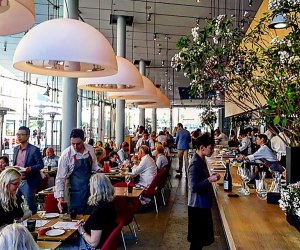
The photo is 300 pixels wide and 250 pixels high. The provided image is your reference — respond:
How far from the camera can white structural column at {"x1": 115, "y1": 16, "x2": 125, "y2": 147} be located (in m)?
11.6

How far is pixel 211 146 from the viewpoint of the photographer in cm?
418

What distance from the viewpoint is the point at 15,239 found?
6.68 feet

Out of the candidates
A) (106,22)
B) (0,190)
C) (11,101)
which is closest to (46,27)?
(0,190)

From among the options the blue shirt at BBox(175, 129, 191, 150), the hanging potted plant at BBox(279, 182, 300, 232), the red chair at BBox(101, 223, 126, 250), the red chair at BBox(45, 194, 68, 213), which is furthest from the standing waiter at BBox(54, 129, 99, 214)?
the blue shirt at BBox(175, 129, 191, 150)

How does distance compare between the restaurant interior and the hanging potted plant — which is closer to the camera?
the hanging potted plant

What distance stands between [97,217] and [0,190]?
102 centimetres

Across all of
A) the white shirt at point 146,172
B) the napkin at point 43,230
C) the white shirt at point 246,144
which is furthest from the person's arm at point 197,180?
the white shirt at point 246,144

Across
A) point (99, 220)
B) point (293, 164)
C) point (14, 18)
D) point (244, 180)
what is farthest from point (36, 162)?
point (293, 164)

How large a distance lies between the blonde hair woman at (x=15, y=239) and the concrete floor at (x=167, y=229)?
11.7ft

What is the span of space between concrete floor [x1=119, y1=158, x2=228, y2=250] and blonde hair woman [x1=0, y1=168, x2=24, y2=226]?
2.19 m


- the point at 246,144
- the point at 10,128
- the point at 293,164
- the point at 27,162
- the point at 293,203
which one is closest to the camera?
the point at 293,203

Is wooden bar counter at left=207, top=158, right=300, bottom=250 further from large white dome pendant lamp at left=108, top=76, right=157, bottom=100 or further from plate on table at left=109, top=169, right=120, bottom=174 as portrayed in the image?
plate on table at left=109, top=169, right=120, bottom=174

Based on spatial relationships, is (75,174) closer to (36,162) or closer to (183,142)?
(36,162)

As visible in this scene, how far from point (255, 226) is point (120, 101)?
399 inches
